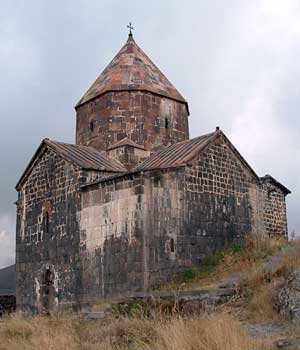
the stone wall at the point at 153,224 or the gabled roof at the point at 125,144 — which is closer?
the stone wall at the point at 153,224

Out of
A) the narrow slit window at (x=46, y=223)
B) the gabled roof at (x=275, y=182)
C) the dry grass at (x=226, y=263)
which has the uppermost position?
the gabled roof at (x=275, y=182)

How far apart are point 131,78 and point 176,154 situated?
12.2 feet

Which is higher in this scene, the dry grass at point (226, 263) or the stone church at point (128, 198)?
the stone church at point (128, 198)

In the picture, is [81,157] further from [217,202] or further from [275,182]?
[275,182]

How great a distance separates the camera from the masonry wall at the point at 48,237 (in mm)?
12766

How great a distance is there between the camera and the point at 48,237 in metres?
13.7

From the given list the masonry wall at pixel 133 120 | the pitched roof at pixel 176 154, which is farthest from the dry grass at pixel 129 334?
the masonry wall at pixel 133 120

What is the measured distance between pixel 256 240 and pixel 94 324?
6305 mm

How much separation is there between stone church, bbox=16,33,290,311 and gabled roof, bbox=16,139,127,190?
4cm

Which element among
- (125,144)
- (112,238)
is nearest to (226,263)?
(112,238)

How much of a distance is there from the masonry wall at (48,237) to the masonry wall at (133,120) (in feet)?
6.16

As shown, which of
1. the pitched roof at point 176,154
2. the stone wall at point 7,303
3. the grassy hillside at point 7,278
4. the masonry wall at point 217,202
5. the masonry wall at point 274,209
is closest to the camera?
the masonry wall at point 217,202

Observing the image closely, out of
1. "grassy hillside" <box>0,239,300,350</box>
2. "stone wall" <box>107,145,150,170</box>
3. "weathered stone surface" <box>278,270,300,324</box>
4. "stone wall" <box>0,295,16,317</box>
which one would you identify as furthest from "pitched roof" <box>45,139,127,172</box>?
"weathered stone surface" <box>278,270,300,324</box>

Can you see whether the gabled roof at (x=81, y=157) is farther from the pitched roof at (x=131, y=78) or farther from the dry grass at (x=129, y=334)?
the dry grass at (x=129, y=334)
